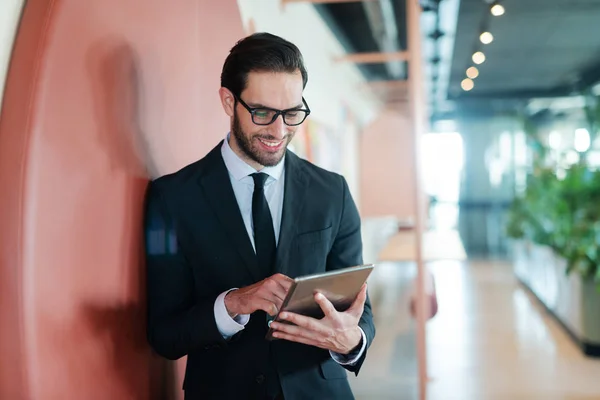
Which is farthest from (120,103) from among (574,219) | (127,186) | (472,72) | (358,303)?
(472,72)

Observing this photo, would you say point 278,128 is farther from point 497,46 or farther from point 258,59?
point 497,46

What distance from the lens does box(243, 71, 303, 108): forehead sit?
112cm

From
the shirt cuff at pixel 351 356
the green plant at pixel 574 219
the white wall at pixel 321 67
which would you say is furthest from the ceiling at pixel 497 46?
the shirt cuff at pixel 351 356

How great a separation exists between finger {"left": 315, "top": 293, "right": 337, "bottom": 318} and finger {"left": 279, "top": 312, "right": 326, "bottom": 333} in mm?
26

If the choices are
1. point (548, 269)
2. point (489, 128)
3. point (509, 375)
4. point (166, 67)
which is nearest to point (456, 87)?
point (489, 128)

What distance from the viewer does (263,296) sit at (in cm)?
106

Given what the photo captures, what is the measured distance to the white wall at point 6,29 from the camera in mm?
900

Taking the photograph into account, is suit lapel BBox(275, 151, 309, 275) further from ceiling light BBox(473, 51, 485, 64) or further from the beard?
ceiling light BBox(473, 51, 485, 64)

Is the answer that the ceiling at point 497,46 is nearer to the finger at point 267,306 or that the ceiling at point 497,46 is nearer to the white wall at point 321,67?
the white wall at point 321,67

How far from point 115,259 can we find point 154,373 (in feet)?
1.07

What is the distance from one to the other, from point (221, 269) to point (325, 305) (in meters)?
0.26

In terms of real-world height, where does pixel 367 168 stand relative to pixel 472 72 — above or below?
below

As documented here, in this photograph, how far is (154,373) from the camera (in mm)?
1321

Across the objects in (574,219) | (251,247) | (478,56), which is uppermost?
(478,56)
